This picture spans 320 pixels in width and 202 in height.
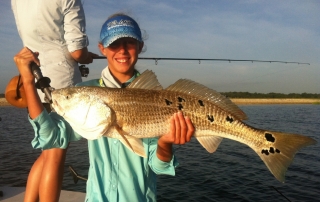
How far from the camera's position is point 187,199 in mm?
8039

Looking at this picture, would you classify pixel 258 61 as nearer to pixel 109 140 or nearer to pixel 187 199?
pixel 187 199

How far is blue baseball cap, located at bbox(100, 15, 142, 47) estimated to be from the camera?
294 centimetres

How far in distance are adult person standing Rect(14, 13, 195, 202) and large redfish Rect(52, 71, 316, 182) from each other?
150mm

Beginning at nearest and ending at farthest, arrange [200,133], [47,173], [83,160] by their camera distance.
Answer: [200,133]
[47,173]
[83,160]

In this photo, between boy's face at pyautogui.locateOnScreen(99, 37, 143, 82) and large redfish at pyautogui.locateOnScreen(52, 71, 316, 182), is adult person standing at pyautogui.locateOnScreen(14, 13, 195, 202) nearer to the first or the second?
boy's face at pyautogui.locateOnScreen(99, 37, 143, 82)

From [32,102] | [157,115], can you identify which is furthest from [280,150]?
[32,102]

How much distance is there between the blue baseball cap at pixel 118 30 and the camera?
9.64ft

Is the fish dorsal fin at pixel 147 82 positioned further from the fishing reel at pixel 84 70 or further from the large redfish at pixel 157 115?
the fishing reel at pixel 84 70

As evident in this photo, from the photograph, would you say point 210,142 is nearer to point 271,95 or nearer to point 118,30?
point 118,30

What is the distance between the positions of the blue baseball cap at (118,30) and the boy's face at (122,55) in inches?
3.3

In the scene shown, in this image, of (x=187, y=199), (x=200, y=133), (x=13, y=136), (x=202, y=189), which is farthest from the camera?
(x=13, y=136)

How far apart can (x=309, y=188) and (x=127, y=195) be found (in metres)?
8.07

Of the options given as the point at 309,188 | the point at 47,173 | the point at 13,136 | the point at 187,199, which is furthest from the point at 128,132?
the point at 13,136

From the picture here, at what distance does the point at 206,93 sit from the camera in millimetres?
2715
